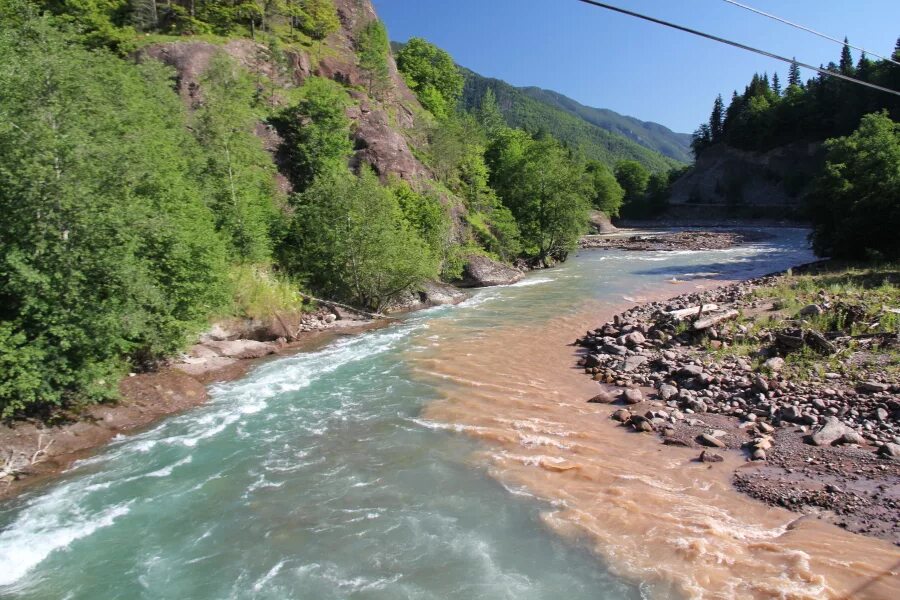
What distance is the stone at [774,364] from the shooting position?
1532 centimetres

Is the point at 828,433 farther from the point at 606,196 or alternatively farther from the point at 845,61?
the point at 845,61

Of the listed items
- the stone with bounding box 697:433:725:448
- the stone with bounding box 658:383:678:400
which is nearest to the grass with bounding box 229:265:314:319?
the stone with bounding box 658:383:678:400

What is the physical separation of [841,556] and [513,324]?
17653mm

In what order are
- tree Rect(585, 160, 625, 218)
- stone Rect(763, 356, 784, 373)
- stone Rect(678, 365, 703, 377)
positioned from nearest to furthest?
1. stone Rect(763, 356, 784, 373)
2. stone Rect(678, 365, 703, 377)
3. tree Rect(585, 160, 625, 218)

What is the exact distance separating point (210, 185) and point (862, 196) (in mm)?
42029

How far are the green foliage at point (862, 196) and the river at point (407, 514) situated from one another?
3226cm

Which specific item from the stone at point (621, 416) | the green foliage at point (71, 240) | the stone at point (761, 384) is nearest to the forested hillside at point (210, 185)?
the green foliage at point (71, 240)

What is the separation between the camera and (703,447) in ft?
38.5

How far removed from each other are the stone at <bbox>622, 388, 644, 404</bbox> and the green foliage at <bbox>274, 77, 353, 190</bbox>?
2407 centimetres

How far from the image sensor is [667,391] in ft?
49.0

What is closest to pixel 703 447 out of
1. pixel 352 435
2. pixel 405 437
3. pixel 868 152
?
pixel 405 437

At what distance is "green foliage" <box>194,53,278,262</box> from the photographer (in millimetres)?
22969

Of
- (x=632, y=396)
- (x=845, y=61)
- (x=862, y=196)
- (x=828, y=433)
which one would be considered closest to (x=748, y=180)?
(x=845, y=61)

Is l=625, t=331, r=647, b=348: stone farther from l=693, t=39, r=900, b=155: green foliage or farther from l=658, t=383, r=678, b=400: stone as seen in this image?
l=693, t=39, r=900, b=155: green foliage
